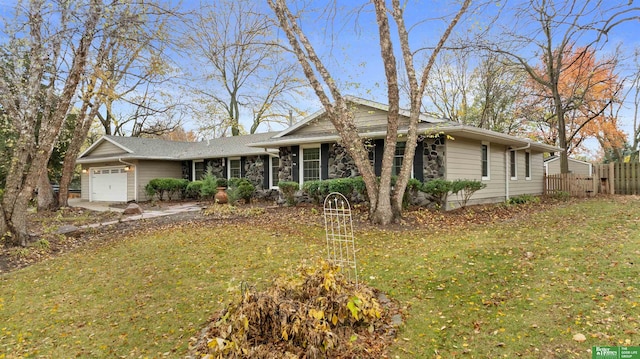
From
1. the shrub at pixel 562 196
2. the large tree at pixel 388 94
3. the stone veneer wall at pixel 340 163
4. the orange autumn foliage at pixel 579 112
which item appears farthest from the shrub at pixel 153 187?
the orange autumn foliage at pixel 579 112

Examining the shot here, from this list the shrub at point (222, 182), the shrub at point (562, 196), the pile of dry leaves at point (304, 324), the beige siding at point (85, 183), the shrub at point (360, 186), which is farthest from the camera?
the beige siding at point (85, 183)

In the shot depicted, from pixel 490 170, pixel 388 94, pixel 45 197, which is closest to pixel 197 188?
pixel 45 197

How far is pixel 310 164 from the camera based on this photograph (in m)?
12.8

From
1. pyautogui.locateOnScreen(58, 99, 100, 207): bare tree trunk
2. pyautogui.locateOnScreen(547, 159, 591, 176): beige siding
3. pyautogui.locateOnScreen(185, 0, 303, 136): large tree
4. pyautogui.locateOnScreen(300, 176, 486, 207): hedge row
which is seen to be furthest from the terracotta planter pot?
pyautogui.locateOnScreen(547, 159, 591, 176): beige siding

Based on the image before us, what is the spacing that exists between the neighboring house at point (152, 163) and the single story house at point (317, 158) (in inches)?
1.7

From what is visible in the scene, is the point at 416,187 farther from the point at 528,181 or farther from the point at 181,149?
the point at 181,149

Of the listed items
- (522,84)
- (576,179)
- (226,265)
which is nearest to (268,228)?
(226,265)

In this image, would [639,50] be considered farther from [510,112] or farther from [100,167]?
[100,167]

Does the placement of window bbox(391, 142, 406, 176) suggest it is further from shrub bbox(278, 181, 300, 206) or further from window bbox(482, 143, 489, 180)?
shrub bbox(278, 181, 300, 206)

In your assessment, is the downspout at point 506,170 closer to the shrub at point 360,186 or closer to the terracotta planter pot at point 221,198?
the shrub at point 360,186

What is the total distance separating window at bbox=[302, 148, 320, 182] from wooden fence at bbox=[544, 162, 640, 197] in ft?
33.7

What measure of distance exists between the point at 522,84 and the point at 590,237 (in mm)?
18034

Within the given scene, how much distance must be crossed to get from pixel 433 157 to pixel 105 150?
659 inches

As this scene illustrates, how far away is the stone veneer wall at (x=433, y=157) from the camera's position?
1046cm
